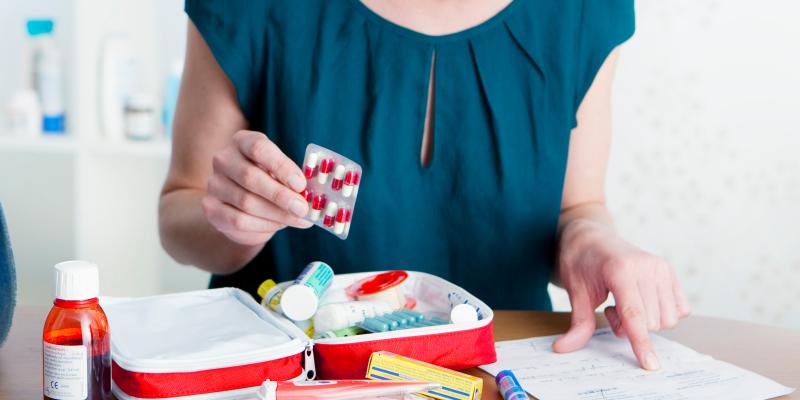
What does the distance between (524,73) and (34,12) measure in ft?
4.85

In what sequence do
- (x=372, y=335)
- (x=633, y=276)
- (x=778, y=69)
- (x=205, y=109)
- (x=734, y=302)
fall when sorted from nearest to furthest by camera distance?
(x=372, y=335)
(x=633, y=276)
(x=205, y=109)
(x=778, y=69)
(x=734, y=302)

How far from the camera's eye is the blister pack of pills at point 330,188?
2.33ft

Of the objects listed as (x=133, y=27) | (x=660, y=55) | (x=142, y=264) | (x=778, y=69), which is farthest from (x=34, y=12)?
(x=778, y=69)

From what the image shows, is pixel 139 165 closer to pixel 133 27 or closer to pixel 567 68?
pixel 133 27

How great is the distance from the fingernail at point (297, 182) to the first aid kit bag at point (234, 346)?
0.10 m

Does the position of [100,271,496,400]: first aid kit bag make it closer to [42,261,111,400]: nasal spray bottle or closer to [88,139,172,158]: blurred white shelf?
[42,261,111,400]: nasal spray bottle

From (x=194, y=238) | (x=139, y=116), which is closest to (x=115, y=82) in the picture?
(x=139, y=116)

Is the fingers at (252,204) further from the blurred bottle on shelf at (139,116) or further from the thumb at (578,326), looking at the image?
the blurred bottle on shelf at (139,116)

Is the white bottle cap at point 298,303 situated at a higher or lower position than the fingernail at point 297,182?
lower

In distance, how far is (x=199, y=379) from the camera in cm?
60

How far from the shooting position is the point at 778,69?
1884 mm

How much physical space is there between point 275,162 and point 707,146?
1.48 meters

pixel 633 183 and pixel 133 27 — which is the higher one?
pixel 133 27

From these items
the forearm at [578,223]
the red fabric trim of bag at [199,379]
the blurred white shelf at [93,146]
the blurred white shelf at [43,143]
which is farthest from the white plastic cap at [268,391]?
the blurred white shelf at [43,143]
